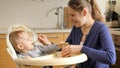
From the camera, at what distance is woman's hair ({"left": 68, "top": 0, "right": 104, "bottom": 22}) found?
63.7 inches

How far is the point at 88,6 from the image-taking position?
1.69 metres

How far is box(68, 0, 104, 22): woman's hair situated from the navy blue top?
→ 9 cm

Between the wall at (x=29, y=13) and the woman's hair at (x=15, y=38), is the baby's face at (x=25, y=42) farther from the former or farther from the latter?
the wall at (x=29, y=13)

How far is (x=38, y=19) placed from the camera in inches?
161

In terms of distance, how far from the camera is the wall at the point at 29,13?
3.98 m

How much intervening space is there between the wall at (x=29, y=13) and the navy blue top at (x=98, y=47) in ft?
7.58

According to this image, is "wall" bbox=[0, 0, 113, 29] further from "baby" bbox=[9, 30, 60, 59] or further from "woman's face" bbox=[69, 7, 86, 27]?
"woman's face" bbox=[69, 7, 86, 27]

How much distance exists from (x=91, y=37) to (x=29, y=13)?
2552 millimetres

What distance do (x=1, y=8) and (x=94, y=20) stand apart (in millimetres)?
2567

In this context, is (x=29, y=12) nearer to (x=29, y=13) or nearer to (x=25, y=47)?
(x=29, y=13)

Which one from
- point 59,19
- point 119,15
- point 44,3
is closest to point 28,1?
point 44,3

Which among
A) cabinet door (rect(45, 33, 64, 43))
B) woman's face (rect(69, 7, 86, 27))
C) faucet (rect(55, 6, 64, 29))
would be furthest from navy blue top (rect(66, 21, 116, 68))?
faucet (rect(55, 6, 64, 29))

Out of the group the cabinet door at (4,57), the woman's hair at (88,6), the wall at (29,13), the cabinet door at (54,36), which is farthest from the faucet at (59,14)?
the woman's hair at (88,6)

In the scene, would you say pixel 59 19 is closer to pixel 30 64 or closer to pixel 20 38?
pixel 20 38
